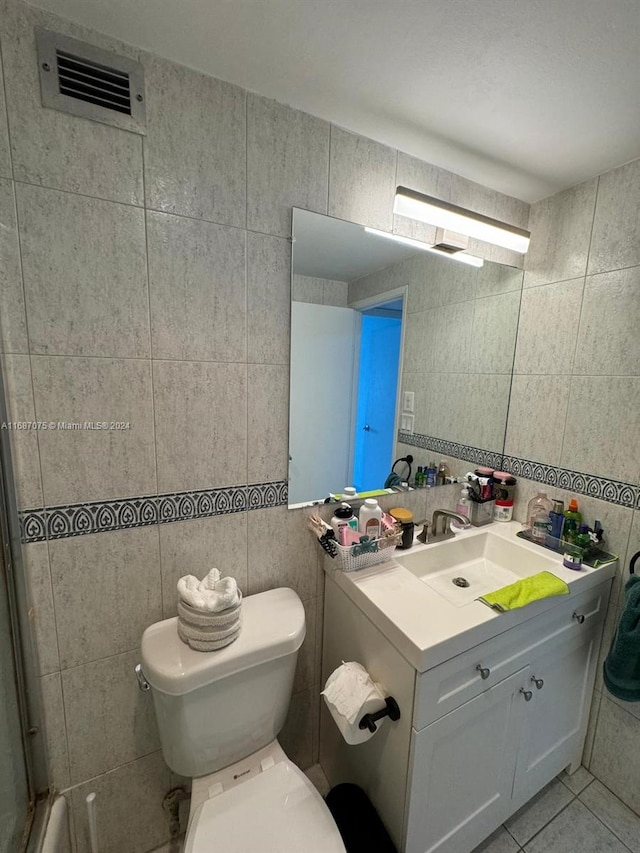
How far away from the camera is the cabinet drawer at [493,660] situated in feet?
2.98

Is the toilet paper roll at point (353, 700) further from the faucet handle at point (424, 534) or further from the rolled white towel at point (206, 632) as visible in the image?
the faucet handle at point (424, 534)

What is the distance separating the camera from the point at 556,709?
130cm

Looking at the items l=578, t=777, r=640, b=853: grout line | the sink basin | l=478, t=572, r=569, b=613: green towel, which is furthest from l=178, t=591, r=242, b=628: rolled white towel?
l=578, t=777, r=640, b=853: grout line

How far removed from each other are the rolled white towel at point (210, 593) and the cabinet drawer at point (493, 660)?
517mm

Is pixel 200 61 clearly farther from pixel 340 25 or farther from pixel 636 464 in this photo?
pixel 636 464

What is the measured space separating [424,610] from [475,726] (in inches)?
15.6

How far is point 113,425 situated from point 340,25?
1093 millimetres

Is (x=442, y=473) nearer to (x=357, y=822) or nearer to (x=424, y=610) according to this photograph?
(x=424, y=610)

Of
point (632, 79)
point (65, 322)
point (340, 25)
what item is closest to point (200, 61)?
point (340, 25)

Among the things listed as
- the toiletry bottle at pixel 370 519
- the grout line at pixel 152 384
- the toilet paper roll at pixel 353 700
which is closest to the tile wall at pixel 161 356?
the grout line at pixel 152 384

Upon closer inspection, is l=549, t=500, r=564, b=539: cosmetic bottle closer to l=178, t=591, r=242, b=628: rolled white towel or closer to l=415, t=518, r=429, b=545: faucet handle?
l=415, t=518, r=429, b=545: faucet handle

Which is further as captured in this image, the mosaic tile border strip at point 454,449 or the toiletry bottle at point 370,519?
the mosaic tile border strip at point 454,449

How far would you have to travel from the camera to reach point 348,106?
1053 millimetres

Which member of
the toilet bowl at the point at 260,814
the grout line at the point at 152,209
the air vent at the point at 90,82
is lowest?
the toilet bowl at the point at 260,814
